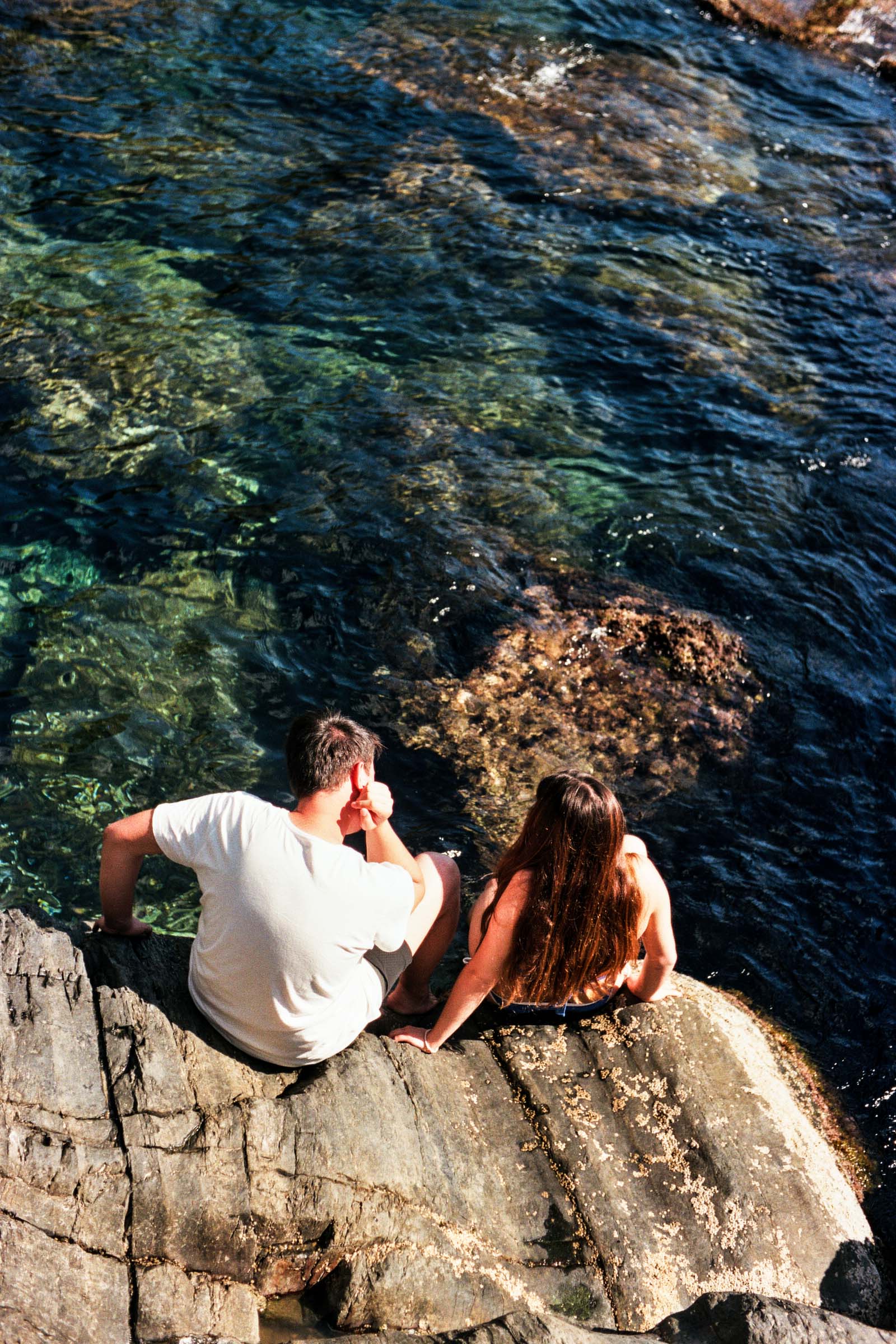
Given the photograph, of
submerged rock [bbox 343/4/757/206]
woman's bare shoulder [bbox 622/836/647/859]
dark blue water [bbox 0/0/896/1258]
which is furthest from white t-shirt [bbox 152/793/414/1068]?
submerged rock [bbox 343/4/757/206]

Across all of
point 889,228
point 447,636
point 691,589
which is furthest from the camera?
point 889,228

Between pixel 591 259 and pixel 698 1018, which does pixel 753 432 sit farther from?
pixel 698 1018

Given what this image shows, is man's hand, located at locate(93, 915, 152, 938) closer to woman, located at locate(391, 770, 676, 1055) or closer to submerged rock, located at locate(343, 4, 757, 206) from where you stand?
woman, located at locate(391, 770, 676, 1055)

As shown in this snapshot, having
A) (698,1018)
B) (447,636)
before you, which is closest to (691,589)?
(447,636)

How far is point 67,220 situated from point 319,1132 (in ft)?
30.4

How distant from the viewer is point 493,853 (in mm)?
5926

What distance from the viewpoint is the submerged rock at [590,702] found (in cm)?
636

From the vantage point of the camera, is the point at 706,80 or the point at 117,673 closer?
the point at 117,673

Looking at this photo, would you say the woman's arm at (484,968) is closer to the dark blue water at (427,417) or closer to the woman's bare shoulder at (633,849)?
the woman's bare shoulder at (633,849)

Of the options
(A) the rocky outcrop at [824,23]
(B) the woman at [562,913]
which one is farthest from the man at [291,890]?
(A) the rocky outcrop at [824,23]

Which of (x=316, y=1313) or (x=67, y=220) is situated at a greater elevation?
(x=316, y=1313)

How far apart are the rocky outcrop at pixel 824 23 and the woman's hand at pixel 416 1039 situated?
1758cm

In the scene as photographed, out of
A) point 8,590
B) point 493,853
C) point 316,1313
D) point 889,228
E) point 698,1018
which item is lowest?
point 8,590

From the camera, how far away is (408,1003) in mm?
4535
